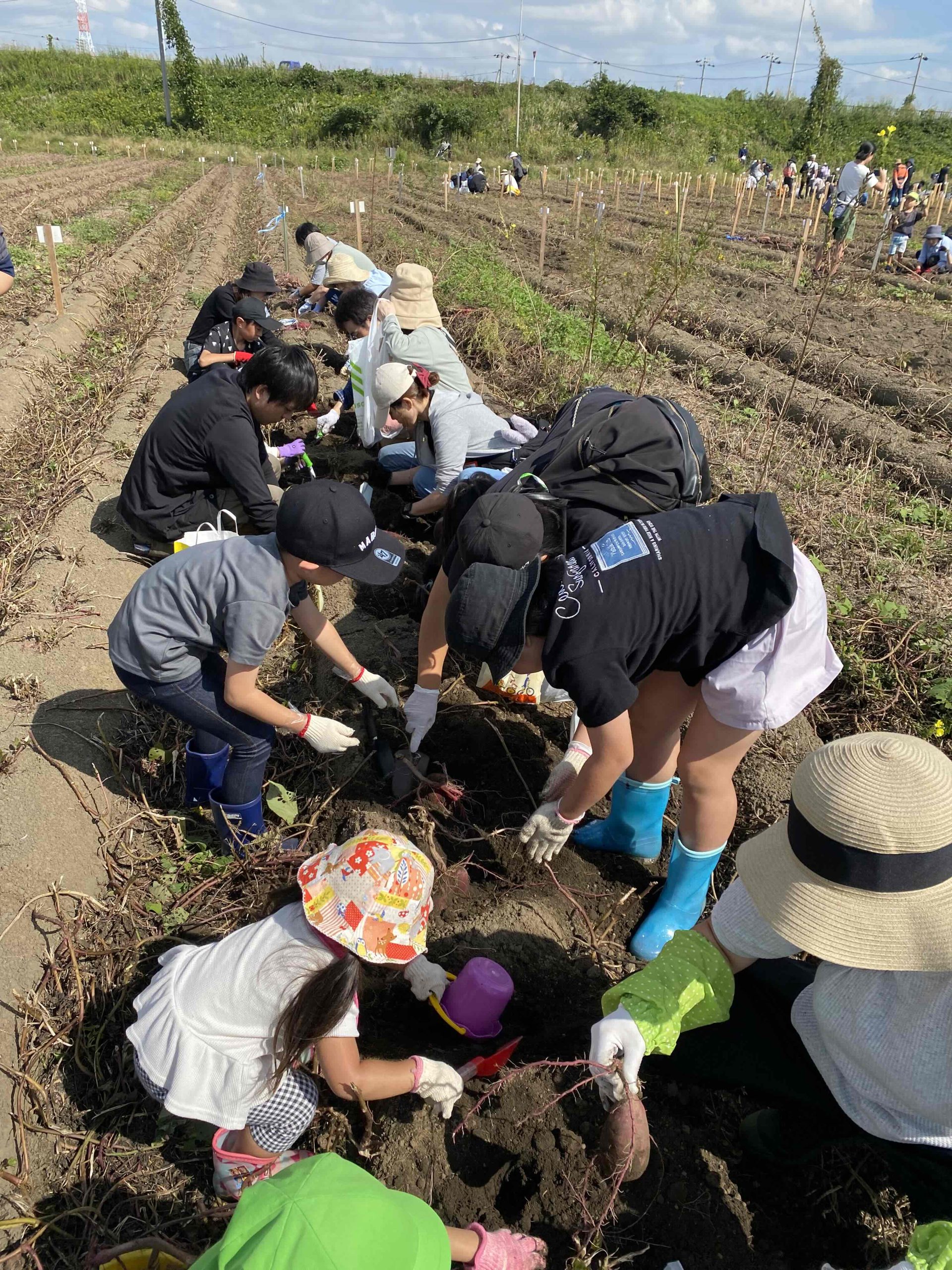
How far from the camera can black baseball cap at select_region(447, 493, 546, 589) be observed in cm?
172

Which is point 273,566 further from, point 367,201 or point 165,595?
point 367,201

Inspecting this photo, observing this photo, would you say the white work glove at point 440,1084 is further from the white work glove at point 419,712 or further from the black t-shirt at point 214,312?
the black t-shirt at point 214,312

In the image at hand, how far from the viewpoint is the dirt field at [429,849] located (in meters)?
1.80

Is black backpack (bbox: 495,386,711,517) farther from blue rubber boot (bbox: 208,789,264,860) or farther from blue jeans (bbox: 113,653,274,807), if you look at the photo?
blue rubber boot (bbox: 208,789,264,860)

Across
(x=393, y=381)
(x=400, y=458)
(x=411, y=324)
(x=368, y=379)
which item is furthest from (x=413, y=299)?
(x=393, y=381)

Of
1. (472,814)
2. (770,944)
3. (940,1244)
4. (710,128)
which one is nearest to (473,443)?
(472,814)

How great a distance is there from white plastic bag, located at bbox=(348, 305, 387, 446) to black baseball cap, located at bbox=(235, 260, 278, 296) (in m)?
1.11

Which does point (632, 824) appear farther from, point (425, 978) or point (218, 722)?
point (218, 722)

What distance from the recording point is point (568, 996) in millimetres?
2219

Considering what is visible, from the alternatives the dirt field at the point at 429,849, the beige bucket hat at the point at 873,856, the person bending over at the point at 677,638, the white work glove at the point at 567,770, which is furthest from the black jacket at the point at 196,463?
the beige bucket hat at the point at 873,856

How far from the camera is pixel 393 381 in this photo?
10.9 feet

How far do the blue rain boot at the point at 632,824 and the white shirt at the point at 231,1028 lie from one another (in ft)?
3.80

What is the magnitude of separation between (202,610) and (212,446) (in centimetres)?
153

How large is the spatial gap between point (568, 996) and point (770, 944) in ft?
2.59
